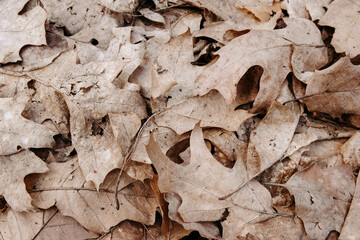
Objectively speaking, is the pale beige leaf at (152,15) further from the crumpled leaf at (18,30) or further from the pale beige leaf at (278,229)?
the pale beige leaf at (278,229)

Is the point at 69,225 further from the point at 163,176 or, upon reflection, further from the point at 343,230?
the point at 343,230

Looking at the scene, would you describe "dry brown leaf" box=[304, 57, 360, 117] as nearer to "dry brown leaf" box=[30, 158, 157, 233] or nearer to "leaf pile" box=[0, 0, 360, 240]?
"leaf pile" box=[0, 0, 360, 240]

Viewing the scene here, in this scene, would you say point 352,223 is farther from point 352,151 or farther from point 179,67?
point 179,67

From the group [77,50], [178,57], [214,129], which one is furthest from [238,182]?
[77,50]

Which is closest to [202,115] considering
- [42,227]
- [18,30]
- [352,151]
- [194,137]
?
[194,137]

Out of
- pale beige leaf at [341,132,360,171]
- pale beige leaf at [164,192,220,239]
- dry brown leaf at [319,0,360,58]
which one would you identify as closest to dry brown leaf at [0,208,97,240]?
pale beige leaf at [164,192,220,239]
